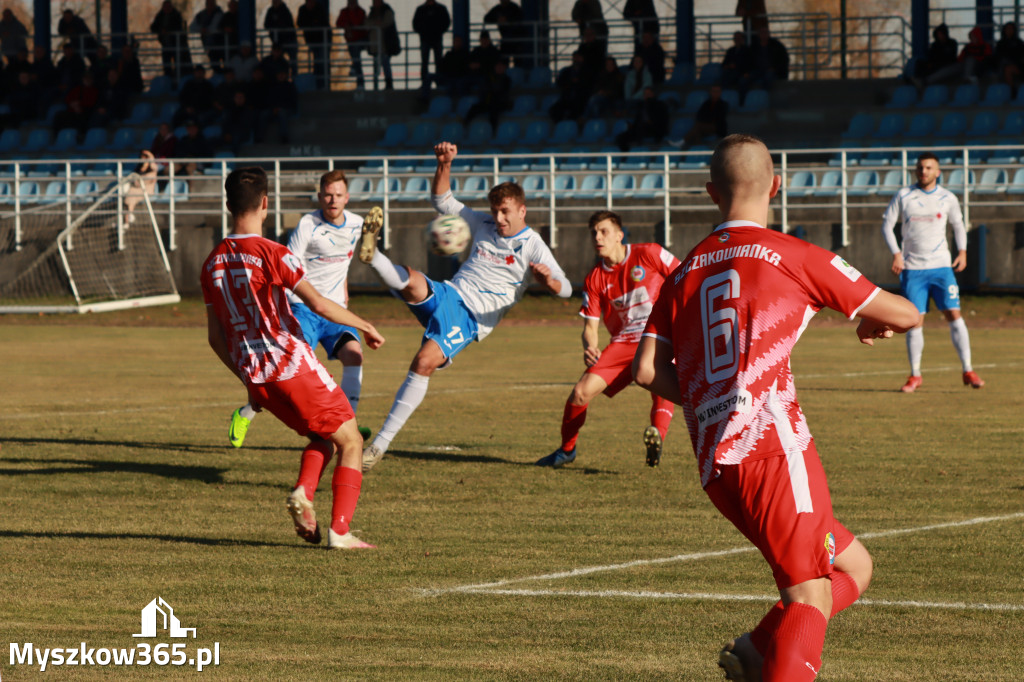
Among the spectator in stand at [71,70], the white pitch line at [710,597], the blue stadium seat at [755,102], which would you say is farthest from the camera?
the spectator in stand at [71,70]

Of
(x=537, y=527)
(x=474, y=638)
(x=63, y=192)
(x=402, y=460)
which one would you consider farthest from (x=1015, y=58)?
(x=474, y=638)

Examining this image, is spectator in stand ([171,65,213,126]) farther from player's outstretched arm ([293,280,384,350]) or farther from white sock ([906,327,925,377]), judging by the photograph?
Result: player's outstretched arm ([293,280,384,350])

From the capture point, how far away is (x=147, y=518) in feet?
24.7

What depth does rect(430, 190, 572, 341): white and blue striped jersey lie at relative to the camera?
938 cm

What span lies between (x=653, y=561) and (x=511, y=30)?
1022 inches

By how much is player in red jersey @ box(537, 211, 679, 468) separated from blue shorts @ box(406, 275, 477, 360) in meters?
0.81

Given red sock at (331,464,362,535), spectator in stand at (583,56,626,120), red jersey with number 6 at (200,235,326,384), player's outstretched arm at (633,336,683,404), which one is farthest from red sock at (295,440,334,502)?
spectator in stand at (583,56,626,120)

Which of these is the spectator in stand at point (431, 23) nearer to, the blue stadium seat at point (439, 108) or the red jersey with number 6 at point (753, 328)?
the blue stadium seat at point (439, 108)

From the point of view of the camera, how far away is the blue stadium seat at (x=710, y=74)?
1143 inches

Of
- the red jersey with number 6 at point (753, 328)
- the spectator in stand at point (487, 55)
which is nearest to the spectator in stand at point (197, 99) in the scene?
the spectator in stand at point (487, 55)

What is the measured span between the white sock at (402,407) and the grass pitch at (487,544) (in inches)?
11.2

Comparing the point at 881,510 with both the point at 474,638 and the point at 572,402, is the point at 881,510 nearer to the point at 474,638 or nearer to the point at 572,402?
the point at 572,402

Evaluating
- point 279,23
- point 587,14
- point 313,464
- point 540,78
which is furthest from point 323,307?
point 279,23

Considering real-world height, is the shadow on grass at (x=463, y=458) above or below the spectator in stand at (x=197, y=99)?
below
